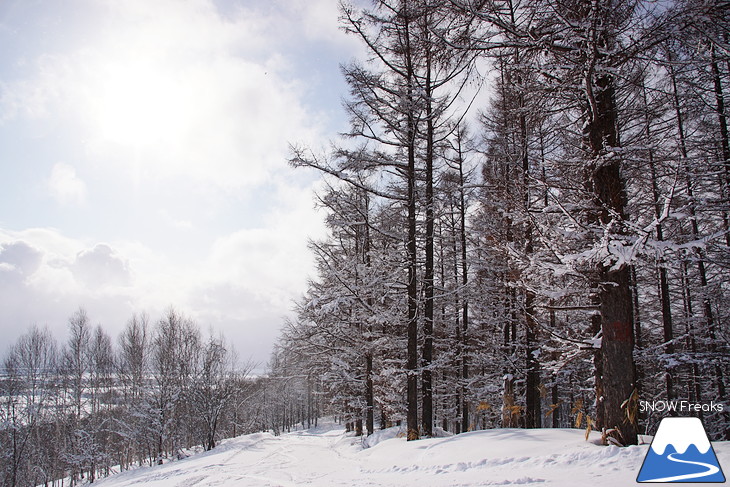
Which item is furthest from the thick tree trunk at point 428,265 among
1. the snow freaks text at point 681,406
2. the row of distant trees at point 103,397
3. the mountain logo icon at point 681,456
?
the row of distant trees at point 103,397

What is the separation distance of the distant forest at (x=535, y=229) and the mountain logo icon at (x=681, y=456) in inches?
39.8

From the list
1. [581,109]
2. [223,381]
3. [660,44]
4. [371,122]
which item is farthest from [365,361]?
[223,381]

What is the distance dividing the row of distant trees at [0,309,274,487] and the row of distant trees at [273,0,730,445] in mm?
12391

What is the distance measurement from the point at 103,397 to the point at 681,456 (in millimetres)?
44817

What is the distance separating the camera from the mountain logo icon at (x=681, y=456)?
3701 millimetres

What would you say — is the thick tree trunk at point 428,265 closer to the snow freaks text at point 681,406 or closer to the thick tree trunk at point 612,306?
the snow freaks text at point 681,406

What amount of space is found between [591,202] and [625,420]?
10.2 feet

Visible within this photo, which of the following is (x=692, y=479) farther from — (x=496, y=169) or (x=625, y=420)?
(x=496, y=169)

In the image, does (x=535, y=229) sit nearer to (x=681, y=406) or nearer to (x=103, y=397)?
(x=681, y=406)

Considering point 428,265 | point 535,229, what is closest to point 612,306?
point 535,229

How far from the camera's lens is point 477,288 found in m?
13.8

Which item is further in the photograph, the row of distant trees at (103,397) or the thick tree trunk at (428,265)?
the row of distant trees at (103,397)

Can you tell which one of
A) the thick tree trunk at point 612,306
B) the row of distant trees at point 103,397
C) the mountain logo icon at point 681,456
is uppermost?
the thick tree trunk at point 612,306

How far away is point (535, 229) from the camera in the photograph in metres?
6.20
